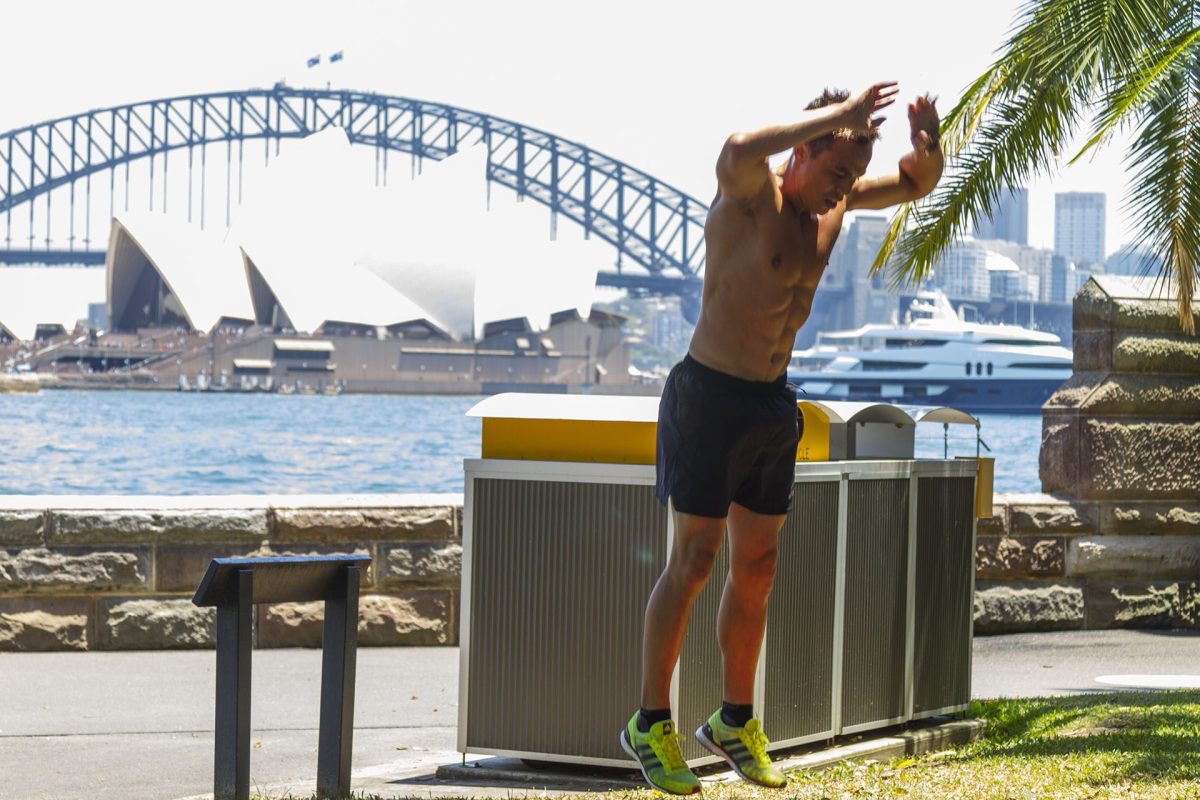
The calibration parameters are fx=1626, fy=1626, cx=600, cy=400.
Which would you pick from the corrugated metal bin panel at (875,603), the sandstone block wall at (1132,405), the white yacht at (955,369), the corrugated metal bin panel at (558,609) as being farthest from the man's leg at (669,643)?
the white yacht at (955,369)

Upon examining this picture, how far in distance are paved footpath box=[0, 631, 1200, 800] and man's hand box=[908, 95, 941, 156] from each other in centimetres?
208

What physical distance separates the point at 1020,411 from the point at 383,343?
34.3 m

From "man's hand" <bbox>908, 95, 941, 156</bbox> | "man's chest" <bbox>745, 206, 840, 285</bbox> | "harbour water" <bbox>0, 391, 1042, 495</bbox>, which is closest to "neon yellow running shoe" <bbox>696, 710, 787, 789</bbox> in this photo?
"man's chest" <bbox>745, 206, 840, 285</bbox>

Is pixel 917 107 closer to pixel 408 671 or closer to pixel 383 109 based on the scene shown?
pixel 408 671

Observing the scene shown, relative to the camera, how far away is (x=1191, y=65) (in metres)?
8.17

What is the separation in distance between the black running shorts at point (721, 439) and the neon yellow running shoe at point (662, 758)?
1.81 ft

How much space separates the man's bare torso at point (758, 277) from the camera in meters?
3.71

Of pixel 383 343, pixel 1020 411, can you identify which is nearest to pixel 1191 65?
pixel 1020 411

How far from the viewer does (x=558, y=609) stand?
472 cm

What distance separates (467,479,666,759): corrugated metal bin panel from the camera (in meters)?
4.67

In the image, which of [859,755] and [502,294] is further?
[502,294]

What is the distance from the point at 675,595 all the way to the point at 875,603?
158 centimetres

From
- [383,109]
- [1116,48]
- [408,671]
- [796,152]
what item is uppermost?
[383,109]

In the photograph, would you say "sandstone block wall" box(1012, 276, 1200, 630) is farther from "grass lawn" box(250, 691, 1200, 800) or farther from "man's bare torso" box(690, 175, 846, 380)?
"man's bare torso" box(690, 175, 846, 380)
